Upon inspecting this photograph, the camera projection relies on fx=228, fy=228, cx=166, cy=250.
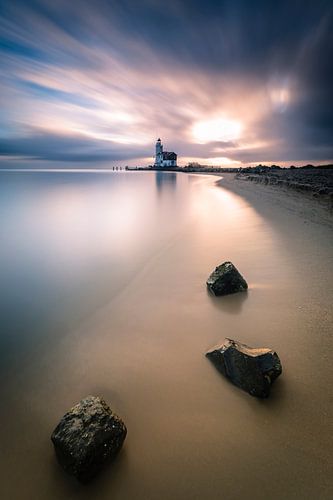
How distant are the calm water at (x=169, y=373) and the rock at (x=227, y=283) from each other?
0.15 metres

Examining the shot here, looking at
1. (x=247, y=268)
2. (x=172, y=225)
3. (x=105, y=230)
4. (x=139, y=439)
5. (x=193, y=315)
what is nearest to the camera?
→ (x=139, y=439)

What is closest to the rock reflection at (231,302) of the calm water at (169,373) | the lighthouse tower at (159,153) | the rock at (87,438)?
the calm water at (169,373)

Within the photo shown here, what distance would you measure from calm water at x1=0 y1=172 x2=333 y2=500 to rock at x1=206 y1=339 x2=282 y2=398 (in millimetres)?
87

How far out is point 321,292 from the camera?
330 cm

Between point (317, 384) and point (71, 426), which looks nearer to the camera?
point (71, 426)

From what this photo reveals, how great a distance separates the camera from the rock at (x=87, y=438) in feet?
4.67

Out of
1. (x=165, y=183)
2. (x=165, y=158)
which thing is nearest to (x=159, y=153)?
(x=165, y=158)

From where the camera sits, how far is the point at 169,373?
2.20 m

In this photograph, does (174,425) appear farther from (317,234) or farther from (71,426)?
(317,234)

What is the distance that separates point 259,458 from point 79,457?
1155 mm

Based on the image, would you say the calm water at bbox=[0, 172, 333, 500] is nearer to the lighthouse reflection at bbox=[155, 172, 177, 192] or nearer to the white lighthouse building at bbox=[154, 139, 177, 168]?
the lighthouse reflection at bbox=[155, 172, 177, 192]

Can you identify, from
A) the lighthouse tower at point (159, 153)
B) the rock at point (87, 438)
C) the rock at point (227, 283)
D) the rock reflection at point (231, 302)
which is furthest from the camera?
the lighthouse tower at point (159, 153)

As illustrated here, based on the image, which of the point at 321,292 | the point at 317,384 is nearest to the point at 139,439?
the point at 317,384

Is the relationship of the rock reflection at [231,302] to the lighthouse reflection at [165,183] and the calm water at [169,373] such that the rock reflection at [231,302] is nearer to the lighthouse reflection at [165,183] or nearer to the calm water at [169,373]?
the calm water at [169,373]
